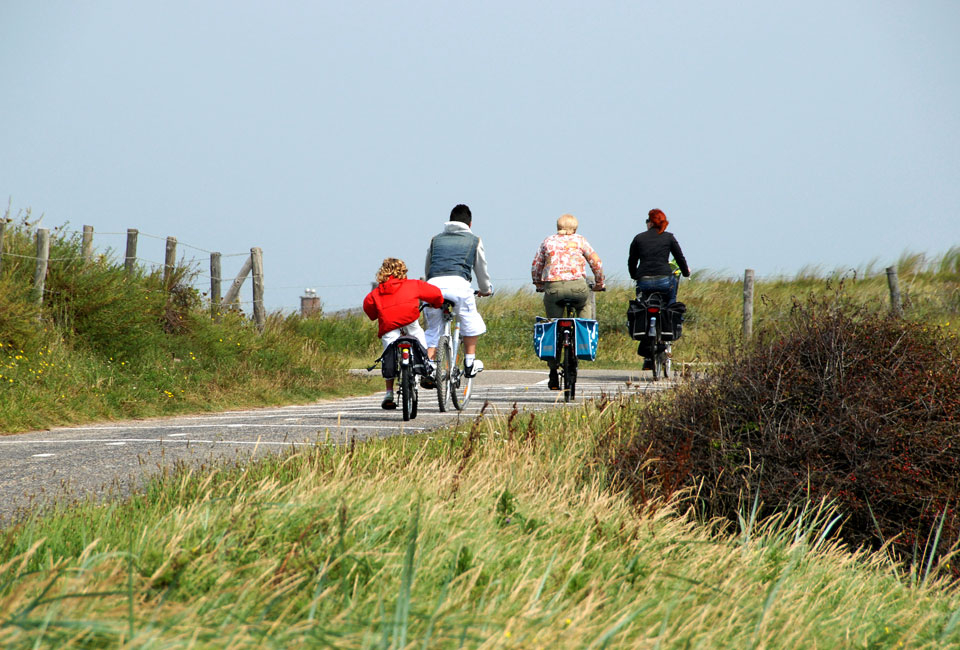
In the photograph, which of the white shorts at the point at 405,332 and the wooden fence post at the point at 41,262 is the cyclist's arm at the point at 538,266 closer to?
the white shorts at the point at 405,332

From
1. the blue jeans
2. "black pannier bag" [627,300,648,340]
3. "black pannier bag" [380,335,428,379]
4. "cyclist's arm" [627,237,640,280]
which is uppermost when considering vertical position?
"cyclist's arm" [627,237,640,280]

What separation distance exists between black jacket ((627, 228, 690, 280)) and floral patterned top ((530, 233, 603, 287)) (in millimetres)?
2342

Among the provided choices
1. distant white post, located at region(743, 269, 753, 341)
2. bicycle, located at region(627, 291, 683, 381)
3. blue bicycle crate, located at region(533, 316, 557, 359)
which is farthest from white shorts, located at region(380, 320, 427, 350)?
distant white post, located at region(743, 269, 753, 341)

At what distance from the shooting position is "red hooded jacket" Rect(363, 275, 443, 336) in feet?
31.0

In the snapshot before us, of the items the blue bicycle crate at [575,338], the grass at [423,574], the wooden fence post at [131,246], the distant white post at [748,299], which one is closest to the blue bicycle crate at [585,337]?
the blue bicycle crate at [575,338]

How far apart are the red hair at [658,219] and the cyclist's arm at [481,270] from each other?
4.07 meters

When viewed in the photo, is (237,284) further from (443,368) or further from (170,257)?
(443,368)

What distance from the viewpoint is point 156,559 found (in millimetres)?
3389

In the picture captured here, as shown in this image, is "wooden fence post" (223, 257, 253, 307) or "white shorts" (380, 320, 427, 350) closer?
"white shorts" (380, 320, 427, 350)

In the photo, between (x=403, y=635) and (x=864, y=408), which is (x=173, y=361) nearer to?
(x=864, y=408)

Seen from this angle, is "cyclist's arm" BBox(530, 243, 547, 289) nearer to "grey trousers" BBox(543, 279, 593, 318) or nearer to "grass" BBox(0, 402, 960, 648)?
"grey trousers" BBox(543, 279, 593, 318)

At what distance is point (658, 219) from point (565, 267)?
2.85 m

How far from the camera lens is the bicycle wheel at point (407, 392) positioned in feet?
30.8

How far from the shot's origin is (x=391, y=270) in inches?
378
